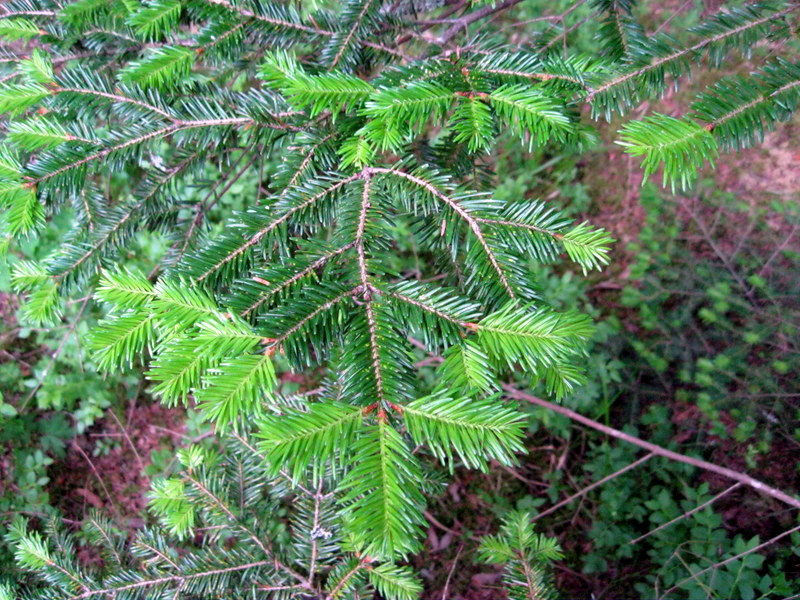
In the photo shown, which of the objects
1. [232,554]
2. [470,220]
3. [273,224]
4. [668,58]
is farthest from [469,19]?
[232,554]

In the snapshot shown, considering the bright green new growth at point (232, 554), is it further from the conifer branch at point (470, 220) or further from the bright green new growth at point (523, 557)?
the conifer branch at point (470, 220)

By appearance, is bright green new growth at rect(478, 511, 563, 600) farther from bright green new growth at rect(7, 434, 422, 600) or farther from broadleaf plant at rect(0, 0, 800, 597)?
broadleaf plant at rect(0, 0, 800, 597)

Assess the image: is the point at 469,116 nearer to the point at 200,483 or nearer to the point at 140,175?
the point at 200,483

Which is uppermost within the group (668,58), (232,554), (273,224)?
(668,58)

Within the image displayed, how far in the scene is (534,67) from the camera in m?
1.05

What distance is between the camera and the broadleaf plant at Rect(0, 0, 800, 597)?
0.79 meters

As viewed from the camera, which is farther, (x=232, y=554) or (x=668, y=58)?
(x=232, y=554)

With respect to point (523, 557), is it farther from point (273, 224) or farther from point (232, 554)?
point (273, 224)

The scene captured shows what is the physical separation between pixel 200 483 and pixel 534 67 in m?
1.47

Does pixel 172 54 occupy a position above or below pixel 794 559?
above

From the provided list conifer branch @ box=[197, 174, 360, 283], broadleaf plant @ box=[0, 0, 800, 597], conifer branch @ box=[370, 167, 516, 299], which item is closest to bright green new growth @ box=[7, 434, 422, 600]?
broadleaf plant @ box=[0, 0, 800, 597]

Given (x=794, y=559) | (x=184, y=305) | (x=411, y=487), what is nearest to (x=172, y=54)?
(x=184, y=305)

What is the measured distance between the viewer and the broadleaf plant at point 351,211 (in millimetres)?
790

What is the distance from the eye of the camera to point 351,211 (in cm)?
97
